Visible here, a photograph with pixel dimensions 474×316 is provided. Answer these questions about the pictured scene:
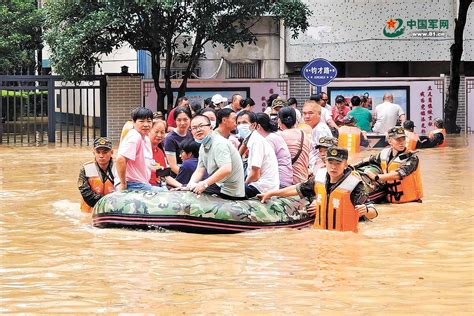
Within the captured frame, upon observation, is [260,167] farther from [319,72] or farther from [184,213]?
[319,72]

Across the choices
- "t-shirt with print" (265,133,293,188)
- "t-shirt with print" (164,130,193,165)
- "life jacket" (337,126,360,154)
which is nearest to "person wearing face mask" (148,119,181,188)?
"t-shirt with print" (164,130,193,165)

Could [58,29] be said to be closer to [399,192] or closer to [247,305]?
[399,192]

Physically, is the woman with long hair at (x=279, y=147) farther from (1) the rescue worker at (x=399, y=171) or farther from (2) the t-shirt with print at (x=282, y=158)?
(1) the rescue worker at (x=399, y=171)

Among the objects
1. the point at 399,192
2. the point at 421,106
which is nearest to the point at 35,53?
the point at 421,106

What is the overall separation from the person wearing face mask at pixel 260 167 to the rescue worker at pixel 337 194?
0.69 m

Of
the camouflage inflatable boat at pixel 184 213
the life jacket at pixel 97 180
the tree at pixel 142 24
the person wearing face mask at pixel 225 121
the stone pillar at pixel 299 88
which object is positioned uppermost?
the tree at pixel 142 24

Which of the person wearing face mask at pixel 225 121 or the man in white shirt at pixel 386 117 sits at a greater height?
the person wearing face mask at pixel 225 121

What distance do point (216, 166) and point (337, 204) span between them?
131 centimetres

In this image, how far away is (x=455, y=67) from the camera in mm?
30312

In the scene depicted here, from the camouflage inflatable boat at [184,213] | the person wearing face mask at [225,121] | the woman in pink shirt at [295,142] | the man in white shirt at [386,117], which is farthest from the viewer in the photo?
the man in white shirt at [386,117]


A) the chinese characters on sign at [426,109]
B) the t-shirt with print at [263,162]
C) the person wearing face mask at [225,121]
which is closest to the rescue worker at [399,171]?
the t-shirt with print at [263,162]

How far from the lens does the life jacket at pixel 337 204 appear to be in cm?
1045

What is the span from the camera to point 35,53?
46.0 meters

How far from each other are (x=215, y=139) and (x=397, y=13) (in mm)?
22730
